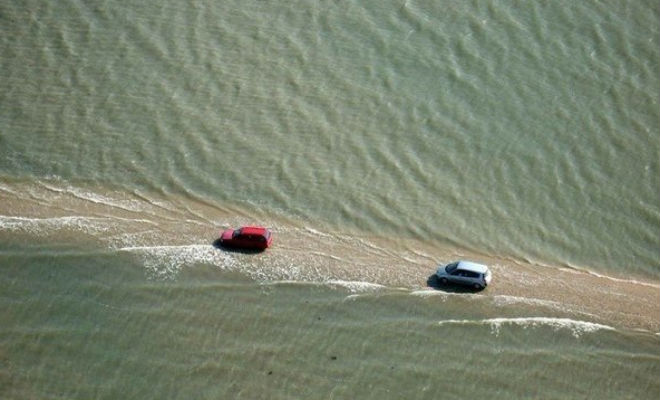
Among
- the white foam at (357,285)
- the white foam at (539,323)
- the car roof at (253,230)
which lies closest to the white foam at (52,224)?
the car roof at (253,230)

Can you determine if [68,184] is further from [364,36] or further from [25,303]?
[364,36]

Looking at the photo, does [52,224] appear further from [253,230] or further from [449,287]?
[449,287]

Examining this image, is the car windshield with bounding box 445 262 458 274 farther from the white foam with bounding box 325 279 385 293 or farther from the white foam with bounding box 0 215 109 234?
the white foam with bounding box 0 215 109 234

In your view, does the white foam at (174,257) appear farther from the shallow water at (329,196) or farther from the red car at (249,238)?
the red car at (249,238)

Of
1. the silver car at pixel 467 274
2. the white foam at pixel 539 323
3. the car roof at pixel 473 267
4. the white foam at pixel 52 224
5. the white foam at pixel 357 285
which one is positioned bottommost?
the white foam at pixel 539 323

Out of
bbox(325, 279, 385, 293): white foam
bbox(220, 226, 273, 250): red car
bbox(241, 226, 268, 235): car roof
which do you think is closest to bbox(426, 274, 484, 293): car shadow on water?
bbox(325, 279, 385, 293): white foam

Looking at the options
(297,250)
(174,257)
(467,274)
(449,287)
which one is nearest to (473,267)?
(467,274)

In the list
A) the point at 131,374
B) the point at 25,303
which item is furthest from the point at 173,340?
the point at 25,303
